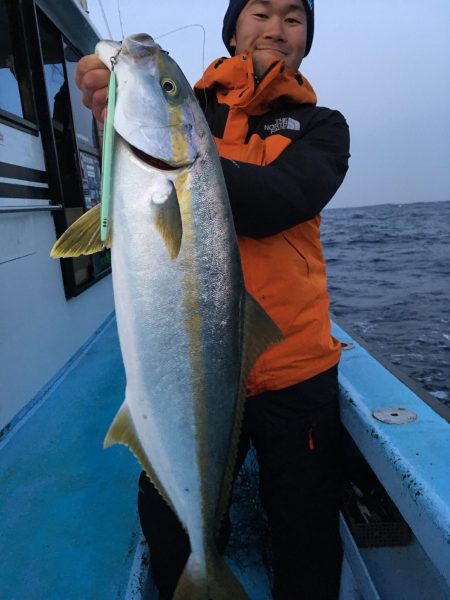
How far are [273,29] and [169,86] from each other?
89 centimetres

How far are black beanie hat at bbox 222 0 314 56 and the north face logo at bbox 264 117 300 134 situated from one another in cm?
67

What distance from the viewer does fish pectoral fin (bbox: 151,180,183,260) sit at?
53.5 inches

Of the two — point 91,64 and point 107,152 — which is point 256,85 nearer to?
point 91,64

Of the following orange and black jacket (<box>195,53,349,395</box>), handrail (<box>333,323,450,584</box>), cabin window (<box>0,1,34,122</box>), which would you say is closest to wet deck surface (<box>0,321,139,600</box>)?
orange and black jacket (<box>195,53,349,395</box>)

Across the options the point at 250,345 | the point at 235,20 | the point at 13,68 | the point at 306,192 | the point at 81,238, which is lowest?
the point at 250,345

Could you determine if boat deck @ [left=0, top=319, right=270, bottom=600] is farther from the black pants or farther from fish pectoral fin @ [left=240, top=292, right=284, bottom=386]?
fish pectoral fin @ [left=240, top=292, right=284, bottom=386]

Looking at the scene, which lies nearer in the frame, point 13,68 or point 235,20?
point 235,20

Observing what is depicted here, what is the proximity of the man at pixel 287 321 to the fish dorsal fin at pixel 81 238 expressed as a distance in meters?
0.51

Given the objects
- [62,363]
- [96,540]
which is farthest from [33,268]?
[96,540]

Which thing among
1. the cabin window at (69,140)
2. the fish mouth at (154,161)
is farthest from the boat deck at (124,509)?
the cabin window at (69,140)

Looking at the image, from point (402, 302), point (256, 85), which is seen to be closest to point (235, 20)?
point (256, 85)

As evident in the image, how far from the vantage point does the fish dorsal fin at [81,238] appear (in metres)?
1.47

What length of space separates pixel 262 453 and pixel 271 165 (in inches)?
46.5

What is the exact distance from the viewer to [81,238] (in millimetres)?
A: 1483
